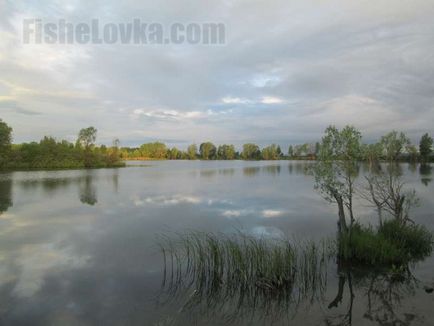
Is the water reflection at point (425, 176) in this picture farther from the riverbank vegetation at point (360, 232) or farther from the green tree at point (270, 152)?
the green tree at point (270, 152)

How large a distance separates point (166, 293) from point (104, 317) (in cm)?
146

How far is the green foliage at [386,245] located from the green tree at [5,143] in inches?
2422

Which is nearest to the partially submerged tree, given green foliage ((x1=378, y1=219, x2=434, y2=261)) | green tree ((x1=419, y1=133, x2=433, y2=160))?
green foliage ((x1=378, y1=219, x2=434, y2=261))

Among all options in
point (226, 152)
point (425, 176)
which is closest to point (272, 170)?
point (425, 176)

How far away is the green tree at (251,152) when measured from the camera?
549 feet

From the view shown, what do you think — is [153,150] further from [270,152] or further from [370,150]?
[370,150]

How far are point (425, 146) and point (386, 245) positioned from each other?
10783 centimetres

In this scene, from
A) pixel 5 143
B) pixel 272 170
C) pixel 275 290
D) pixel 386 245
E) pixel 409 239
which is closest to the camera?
pixel 275 290

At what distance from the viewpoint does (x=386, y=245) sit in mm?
9039

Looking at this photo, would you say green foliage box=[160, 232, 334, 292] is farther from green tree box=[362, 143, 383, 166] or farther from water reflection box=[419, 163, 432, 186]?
water reflection box=[419, 163, 432, 186]

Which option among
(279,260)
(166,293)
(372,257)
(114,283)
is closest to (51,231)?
(114,283)

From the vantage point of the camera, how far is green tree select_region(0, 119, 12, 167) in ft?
180

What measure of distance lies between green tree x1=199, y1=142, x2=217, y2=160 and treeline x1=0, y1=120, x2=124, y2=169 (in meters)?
86.8

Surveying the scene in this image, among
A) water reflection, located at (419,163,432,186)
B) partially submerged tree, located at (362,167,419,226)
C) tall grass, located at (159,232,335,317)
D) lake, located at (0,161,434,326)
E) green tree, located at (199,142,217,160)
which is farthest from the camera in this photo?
green tree, located at (199,142,217,160)
